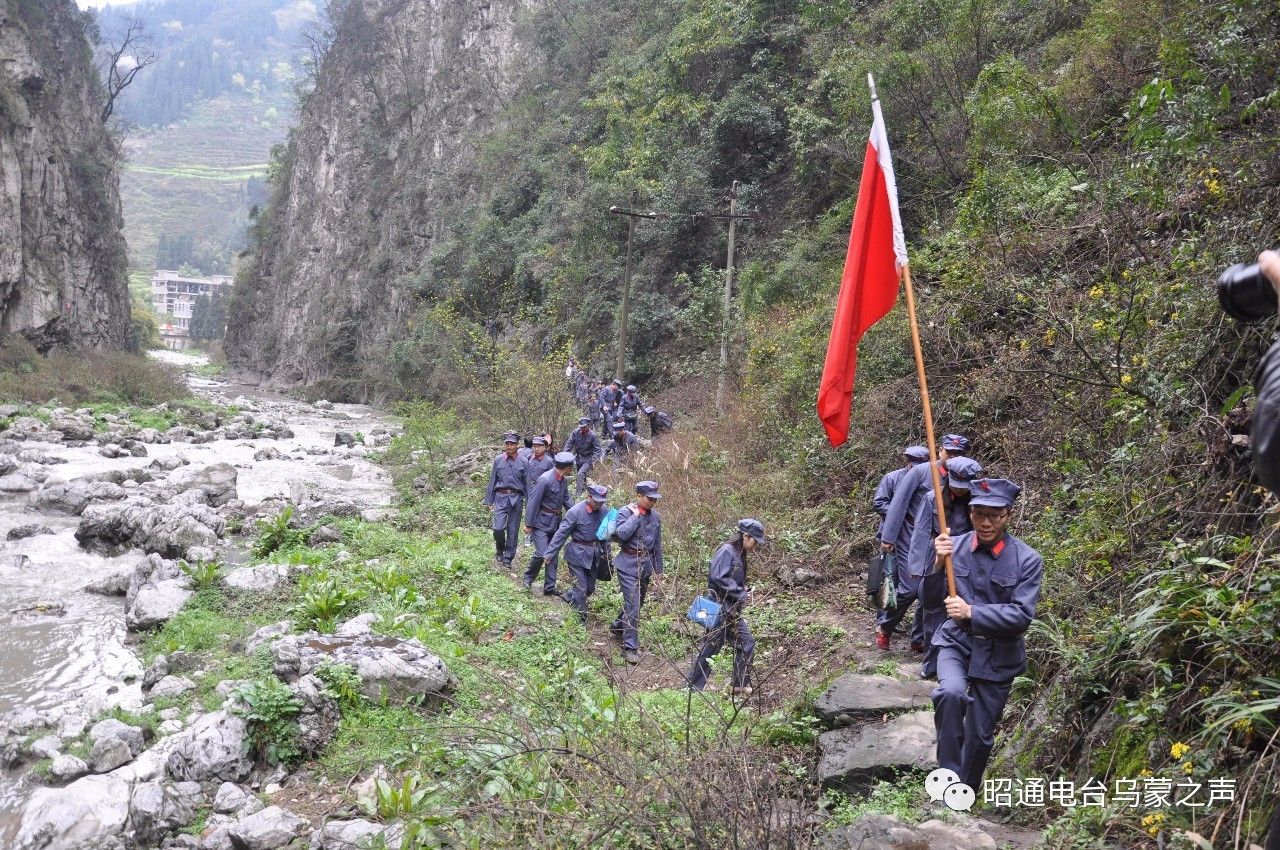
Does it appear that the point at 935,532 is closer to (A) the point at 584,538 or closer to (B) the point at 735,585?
(B) the point at 735,585

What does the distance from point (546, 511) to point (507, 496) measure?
1.17 metres

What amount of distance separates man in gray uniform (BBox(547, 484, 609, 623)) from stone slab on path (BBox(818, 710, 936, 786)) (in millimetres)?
4221

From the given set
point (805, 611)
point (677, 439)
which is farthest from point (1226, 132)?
point (677, 439)

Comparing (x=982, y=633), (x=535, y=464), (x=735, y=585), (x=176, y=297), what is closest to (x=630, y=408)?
(x=535, y=464)

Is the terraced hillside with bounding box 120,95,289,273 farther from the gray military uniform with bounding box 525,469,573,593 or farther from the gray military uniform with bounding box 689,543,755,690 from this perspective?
the gray military uniform with bounding box 689,543,755,690

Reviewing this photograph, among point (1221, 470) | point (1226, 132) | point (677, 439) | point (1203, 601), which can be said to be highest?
point (1226, 132)

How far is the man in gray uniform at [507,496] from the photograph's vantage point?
1131 cm

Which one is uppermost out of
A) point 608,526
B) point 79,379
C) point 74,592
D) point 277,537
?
point 608,526

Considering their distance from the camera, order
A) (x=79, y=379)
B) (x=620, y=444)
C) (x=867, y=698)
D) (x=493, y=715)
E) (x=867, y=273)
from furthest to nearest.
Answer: (x=79, y=379) → (x=620, y=444) → (x=493, y=715) → (x=867, y=698) → (x=867, y=273)

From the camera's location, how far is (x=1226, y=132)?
23.0 feet

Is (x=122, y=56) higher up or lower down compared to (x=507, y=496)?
higher up

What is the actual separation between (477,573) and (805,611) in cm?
436

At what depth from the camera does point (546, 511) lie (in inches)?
411

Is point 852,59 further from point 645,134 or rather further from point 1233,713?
point 1233,713
